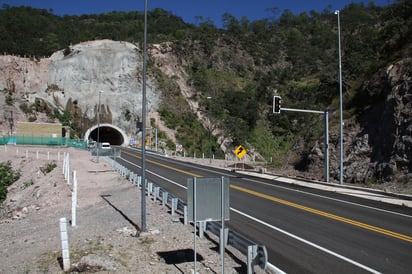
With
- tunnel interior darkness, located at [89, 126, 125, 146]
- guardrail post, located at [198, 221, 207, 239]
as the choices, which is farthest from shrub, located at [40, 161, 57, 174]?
tunnel interior darkness, located at [89, 126, 125, 146]

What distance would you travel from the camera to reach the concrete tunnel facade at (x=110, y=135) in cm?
8412

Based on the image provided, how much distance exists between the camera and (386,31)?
41.6 meters

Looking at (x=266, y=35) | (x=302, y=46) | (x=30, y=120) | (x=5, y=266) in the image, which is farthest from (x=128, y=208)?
(x=266, y=35)

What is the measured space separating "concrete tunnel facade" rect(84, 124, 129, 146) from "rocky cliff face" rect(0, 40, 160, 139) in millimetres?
2156

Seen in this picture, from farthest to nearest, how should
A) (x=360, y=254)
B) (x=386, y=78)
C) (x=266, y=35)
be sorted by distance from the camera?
1. (x=266, y=35)
2. (x=386, y=78)
3. (x=360, y=254)

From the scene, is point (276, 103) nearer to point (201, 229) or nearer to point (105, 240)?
point (201, 229)

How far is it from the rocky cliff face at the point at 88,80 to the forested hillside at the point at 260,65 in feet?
19.4

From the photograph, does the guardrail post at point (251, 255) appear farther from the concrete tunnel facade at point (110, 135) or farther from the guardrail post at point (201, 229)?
the concrete tunnel facade at point (110, 135)

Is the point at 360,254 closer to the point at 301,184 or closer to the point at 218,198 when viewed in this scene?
the point at 218,198

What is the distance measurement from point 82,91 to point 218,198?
8816 cm

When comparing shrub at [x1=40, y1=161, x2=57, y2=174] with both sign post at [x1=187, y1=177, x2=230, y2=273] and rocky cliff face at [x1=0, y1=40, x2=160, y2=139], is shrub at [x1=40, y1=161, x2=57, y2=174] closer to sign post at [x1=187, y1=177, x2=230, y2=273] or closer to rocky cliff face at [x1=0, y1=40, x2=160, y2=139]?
sign post at [x1=187, y1=177, x2=230, y2=273]

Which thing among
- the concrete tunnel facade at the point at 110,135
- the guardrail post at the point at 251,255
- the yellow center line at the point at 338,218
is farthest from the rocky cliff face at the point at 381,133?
the concrete tunnel facade at the point at 110,135

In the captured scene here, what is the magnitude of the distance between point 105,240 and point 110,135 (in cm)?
8512

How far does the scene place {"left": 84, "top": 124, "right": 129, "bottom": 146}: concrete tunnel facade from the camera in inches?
3312
